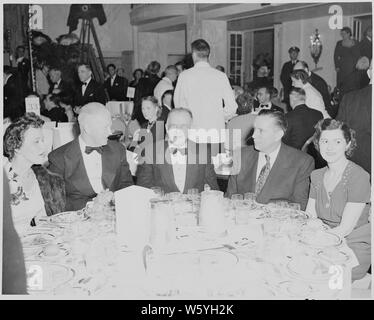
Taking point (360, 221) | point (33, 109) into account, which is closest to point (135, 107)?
point (33, 109)

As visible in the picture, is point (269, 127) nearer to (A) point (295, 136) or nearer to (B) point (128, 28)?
(A) point (295, 136)

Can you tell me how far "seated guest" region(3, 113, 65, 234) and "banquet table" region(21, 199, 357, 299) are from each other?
0.43 meters

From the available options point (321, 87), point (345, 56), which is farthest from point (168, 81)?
point (345, 56)

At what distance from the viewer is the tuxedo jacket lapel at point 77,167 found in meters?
2.99

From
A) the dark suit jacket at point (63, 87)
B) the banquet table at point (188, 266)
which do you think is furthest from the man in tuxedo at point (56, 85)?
the banquet table at point (188, 266)

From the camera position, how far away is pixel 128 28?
8828 mm

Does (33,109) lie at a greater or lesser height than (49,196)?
greater

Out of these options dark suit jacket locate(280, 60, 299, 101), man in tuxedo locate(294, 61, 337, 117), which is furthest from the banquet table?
dark suit jacket locate(280, 60, 299, 101)

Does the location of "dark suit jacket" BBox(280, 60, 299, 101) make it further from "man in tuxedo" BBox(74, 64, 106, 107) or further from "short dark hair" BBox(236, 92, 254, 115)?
"short dark hair" BBox(236, 92, 254, 115)

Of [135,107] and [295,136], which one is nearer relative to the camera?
[295,136]

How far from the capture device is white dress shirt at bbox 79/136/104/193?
3.05m

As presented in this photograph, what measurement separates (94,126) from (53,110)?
47.2 inches

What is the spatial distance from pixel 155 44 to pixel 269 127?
6.24 meters

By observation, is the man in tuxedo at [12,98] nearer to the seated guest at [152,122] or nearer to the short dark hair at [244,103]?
the seated guest at [152,122]
